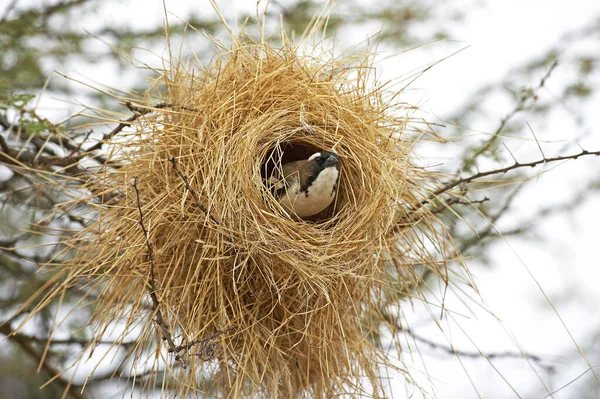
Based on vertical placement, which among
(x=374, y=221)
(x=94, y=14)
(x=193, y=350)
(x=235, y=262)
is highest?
(x=94, y=14)

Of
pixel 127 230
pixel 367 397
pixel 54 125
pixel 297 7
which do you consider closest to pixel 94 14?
pixel 297 7

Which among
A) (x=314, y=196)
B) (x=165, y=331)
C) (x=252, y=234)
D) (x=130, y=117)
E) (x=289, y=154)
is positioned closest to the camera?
(x=165, y=331)

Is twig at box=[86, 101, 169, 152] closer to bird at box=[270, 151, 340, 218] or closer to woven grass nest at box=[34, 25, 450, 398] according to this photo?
woven grass nest at box=[34, 25, 450, 398]

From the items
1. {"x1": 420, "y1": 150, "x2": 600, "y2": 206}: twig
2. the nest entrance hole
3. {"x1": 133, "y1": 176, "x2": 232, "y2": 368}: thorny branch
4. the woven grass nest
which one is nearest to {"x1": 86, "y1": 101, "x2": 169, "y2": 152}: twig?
the woven grass nest

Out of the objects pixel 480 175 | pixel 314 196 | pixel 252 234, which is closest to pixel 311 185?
pixel 314 196

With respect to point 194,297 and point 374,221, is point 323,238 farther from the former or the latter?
point 194,297

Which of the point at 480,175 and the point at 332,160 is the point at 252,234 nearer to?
the point at 332,160

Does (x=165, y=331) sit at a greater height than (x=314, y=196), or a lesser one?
lesser
